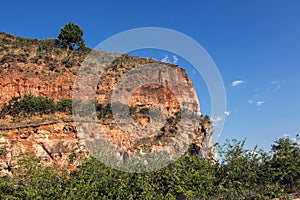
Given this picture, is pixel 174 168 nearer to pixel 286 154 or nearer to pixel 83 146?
pixel 286 154

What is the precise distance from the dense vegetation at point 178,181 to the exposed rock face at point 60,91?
5.99m

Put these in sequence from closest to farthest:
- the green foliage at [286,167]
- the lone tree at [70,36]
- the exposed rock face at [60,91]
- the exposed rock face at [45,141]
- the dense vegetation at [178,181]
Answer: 1. the dense vegetation at [178,181]
2. the green foliage at [286,167]
3. the exposed rock face at [45,141]
4. the exposed rock face at [60,91]
5. the lone tree at [70,36]

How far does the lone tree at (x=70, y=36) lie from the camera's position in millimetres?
45000

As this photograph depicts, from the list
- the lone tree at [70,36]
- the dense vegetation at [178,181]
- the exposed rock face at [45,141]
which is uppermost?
the lone tree at [70,36]

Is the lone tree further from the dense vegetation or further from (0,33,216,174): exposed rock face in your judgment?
the dense vegetation

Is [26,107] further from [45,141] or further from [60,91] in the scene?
[45,141]

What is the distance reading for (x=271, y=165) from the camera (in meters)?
12.5

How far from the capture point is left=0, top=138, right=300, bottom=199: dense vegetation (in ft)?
34.4

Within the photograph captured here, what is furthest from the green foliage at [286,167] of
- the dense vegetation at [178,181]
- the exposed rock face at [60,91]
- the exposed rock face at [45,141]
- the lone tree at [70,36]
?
the lone tree at [70,36]

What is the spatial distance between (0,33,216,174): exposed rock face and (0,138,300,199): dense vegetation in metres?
5.99

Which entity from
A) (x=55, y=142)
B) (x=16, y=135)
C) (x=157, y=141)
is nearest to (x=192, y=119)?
(x=157, y=141)

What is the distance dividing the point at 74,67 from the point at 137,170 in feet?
88.6

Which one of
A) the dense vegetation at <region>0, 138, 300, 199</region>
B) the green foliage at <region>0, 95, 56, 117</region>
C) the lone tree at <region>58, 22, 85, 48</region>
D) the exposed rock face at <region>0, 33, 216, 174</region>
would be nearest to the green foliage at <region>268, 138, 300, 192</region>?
the dense vegetation at <region>0, 138, 300, 199</region>

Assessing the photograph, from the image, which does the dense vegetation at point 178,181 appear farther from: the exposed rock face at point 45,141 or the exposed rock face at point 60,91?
the exposed rock face at point 45,141
